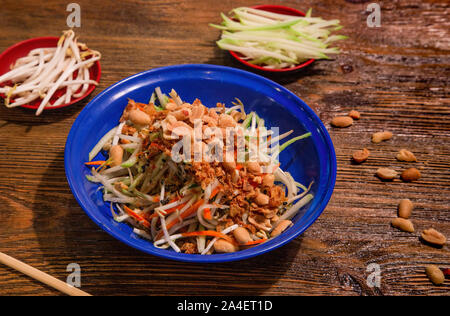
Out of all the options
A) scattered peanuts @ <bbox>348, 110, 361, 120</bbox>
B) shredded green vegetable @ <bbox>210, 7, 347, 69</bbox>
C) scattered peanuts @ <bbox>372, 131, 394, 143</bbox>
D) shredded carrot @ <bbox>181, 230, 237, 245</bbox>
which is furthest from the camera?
shredded green vegetable @ <bbox>210, 7, 347, 69</bbox>

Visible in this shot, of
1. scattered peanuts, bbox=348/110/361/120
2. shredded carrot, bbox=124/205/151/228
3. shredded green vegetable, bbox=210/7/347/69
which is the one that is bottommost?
shredded carrot, bbox=124/205/151/228

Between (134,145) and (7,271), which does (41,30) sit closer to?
(134,145)

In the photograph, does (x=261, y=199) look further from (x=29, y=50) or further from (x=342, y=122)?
(x=29, y=50)

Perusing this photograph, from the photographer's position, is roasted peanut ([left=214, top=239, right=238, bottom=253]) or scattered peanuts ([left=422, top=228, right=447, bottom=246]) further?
scattered peanuts ([left=422, top=228, right=447, bottom=246])

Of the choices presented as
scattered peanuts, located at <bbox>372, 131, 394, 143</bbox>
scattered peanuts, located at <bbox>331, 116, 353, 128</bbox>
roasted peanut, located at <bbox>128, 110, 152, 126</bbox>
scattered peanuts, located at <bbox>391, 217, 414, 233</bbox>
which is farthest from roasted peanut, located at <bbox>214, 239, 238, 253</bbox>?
scattered peanuts, located at <bbox>372, 131, 394, 143</bbox>

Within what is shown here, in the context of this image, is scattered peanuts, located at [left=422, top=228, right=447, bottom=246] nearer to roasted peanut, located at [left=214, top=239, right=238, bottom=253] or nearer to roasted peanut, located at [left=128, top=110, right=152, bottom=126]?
roasted peanut, located at [left=214, top=239, right=238, bottom=253]

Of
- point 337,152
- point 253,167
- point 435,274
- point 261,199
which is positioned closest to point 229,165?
point 253,167

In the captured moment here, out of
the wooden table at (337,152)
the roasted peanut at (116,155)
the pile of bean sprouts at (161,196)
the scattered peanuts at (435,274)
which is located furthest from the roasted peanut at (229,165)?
the scattered peanuts at (435,274)
